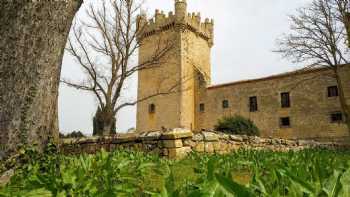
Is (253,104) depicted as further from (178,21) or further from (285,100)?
(178,21)

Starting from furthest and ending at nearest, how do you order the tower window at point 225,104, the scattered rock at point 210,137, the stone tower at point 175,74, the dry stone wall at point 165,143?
the stone tower at point 175,74
the tower window at point 225,104
the scattered rock at point 210,137
the dry stone wall at point 165,143

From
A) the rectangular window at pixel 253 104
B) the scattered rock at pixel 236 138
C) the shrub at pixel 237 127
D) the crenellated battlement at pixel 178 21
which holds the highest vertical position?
the crenellated battlement at pixel 178 21

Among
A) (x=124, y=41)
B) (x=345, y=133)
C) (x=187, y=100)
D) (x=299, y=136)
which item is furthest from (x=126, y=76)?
(x=345, y=133)

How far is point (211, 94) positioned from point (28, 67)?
27.8m

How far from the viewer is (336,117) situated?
76.9ft

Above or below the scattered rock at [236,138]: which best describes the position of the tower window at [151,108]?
above

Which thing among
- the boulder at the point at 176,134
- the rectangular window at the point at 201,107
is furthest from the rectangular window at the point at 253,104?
the boulder at the point at 176,134

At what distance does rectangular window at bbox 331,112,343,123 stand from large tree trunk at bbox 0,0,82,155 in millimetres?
24743

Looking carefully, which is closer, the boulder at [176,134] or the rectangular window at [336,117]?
the boulder at [176,134]

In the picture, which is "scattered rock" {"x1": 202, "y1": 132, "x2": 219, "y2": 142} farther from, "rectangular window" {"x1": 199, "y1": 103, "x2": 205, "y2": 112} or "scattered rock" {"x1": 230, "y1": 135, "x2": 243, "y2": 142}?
"rectangular window" {"x1": 199, "y1": 103, "x2": 205, "y2": 112}

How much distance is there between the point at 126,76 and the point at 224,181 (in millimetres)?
17352

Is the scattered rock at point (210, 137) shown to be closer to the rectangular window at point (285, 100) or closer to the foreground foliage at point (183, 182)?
the foreground foliage at point (183, 182)

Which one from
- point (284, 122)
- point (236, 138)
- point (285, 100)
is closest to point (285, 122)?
point (284, 122)

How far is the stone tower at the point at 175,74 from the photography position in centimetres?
2981
